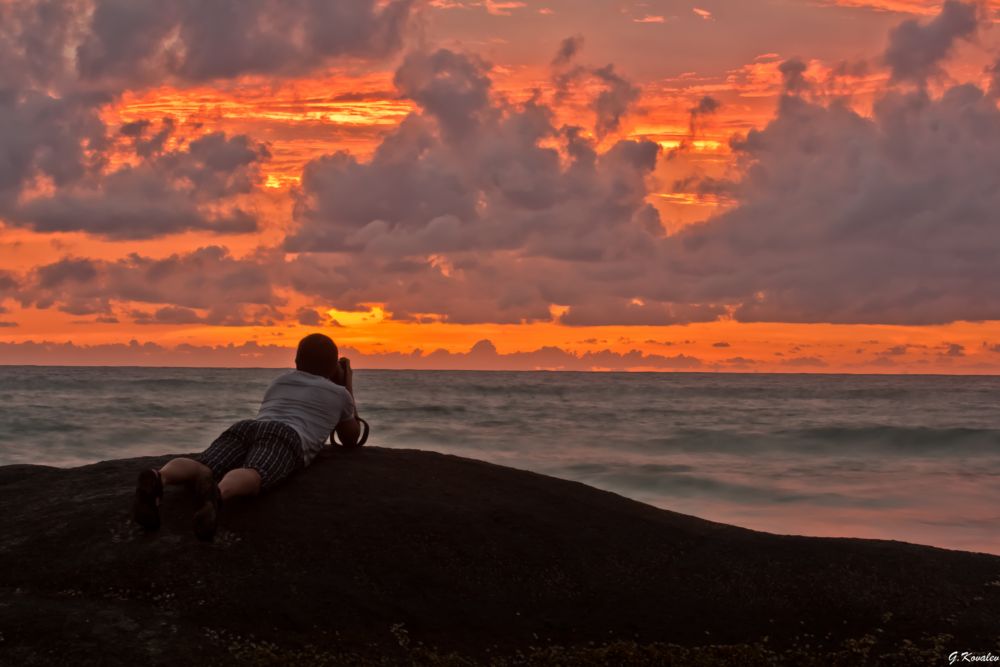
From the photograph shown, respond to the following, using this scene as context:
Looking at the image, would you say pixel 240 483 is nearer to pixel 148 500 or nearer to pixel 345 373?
pixel 148 500

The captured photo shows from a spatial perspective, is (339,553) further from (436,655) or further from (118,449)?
(118,449)

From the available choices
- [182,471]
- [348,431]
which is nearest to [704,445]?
[348,431]

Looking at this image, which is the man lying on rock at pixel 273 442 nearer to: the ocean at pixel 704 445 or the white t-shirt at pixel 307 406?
the white t-shirt at pixel 307 406

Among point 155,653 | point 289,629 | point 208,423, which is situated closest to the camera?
point 155,653

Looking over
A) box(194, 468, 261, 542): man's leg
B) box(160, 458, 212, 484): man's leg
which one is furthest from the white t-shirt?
box(160, 458, 212, 484): man's leg

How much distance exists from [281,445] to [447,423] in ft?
123

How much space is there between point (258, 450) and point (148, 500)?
111cm

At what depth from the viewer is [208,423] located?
40.5m

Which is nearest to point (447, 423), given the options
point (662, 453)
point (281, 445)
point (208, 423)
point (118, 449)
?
point (208, 423)

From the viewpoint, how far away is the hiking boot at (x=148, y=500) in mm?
6449

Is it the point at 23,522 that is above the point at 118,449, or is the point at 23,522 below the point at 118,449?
above

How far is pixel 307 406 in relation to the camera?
26.5ft
